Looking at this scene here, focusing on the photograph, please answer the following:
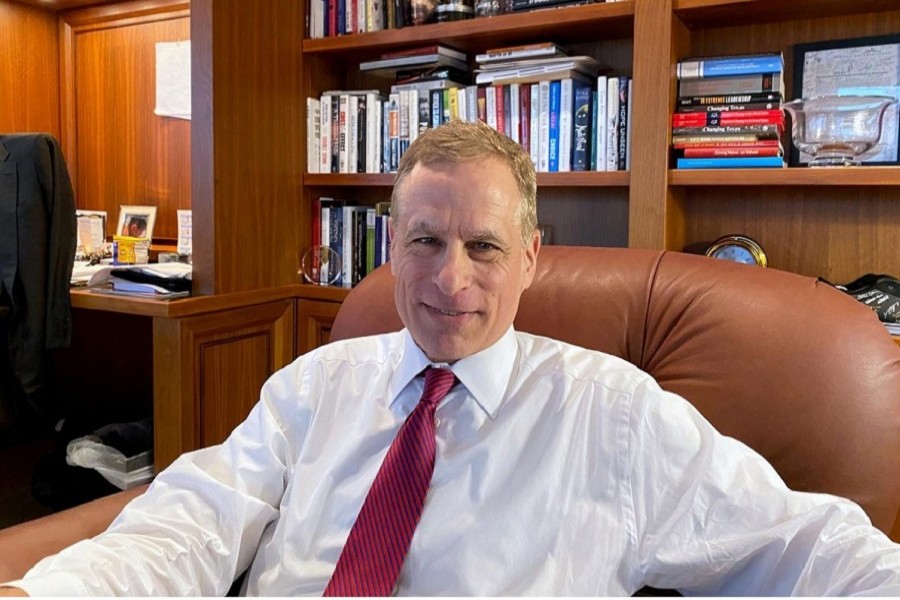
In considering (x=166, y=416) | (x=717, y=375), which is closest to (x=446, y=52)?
(x=166, y=416)

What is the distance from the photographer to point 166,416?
7.20ft

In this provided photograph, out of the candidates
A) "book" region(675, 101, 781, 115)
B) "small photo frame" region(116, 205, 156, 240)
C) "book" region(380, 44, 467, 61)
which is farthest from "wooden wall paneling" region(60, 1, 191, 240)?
"book" region(675, 101, 781, 115)

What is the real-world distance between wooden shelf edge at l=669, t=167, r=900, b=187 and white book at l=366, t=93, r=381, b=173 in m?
0.94

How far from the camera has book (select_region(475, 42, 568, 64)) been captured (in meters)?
2.17

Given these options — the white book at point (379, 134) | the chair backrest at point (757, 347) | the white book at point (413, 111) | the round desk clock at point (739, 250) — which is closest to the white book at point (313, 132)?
the white book at point (379, 134)

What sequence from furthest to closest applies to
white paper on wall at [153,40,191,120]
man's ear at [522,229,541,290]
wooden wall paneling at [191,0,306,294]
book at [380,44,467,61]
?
white paper on wall at [153,40,191,120], book at [380,44,467,61], wooden wall paneling at [191,0,306,294], man's ear at [522,229,541,290]

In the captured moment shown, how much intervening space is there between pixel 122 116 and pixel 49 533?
7.78ft

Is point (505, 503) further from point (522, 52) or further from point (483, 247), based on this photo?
point (522, 52)

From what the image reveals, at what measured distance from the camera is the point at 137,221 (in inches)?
119

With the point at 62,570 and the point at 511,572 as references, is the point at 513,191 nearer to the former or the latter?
the point at 511,572

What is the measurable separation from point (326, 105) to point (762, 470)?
195cm

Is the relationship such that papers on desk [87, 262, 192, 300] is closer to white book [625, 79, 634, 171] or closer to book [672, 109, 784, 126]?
white book [625, 79, 634, 171]

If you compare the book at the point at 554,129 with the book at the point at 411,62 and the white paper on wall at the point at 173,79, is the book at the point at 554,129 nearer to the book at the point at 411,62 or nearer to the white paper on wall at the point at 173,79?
the book at the point at 411,62

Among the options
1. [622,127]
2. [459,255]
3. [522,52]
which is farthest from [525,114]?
[459,255]
